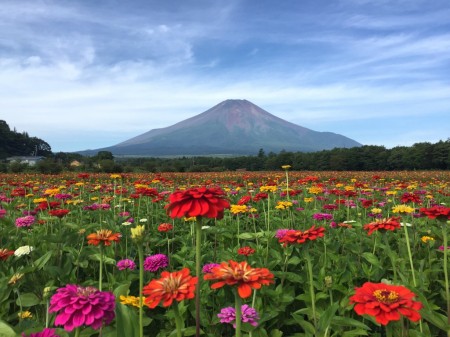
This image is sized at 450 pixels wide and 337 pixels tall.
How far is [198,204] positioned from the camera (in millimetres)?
1577

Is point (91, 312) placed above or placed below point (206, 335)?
above

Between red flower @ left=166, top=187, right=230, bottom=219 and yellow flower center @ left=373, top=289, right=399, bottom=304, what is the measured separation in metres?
0.75

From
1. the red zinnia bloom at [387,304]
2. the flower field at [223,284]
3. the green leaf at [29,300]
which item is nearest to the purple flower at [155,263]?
the flower field at [223,284]

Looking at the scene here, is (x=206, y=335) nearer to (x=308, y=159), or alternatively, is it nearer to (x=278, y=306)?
(x=278, y=306)

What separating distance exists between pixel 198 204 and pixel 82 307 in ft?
2.04

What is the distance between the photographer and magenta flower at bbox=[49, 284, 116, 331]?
124 cm

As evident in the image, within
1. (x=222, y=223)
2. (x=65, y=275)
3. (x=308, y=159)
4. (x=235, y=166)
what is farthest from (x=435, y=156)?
(x=65, y=275)

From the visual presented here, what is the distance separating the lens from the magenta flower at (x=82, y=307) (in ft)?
4.08

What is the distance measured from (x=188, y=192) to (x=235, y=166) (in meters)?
57.8

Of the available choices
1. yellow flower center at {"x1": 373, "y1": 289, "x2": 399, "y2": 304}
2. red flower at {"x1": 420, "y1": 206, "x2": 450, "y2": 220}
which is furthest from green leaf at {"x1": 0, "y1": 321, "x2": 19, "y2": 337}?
red flower at {"x1": 420, "y1": 206, "x2": 450, "y2": 220}

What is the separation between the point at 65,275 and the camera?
9.50 feet

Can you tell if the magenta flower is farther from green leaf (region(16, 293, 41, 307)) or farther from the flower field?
green leaf (region(16, 293, 41, 307))

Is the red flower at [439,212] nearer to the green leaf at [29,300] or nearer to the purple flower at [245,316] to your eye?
the purple flower at [245,316]

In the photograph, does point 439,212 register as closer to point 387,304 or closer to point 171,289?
point 387,304
